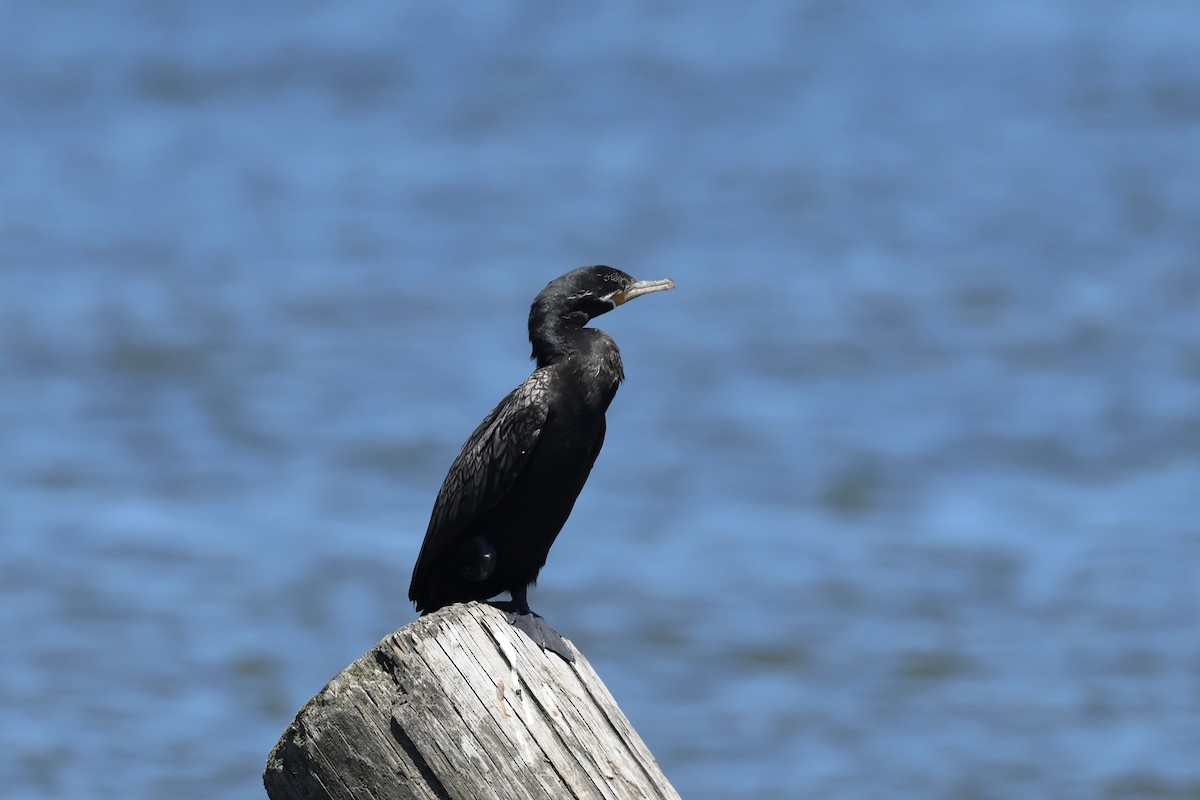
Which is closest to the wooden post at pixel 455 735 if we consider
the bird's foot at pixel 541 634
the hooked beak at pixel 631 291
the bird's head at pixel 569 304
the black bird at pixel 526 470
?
the bird's foot at pixel 541 634

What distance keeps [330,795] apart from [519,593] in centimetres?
190

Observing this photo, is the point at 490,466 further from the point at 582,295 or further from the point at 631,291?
the point at 631,291

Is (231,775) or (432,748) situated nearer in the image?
(432,748)

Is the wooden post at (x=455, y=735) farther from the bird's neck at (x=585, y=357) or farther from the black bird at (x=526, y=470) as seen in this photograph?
the bird's neck at (x=585, y=357)

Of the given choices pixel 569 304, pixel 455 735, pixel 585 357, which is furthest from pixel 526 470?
pixel 455 735

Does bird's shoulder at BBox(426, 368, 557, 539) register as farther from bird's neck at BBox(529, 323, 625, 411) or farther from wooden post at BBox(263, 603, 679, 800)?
wooden post at BBox(263, 603, 679, 800)

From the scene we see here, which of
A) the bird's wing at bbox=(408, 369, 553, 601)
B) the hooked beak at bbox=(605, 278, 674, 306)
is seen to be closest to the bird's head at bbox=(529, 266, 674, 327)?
the hooked beak at bbox=(605, 278, 674, 306)

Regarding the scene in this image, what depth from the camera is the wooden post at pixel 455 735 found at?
3127 millimetres

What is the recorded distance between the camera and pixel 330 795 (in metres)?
3.19

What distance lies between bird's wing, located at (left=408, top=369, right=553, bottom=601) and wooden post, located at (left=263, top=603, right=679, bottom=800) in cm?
160

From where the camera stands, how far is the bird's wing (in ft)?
16.1

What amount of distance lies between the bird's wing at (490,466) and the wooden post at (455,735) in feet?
→ 5.23

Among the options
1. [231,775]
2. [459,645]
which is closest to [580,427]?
[459,645]

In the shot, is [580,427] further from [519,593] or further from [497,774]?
[497,774]
